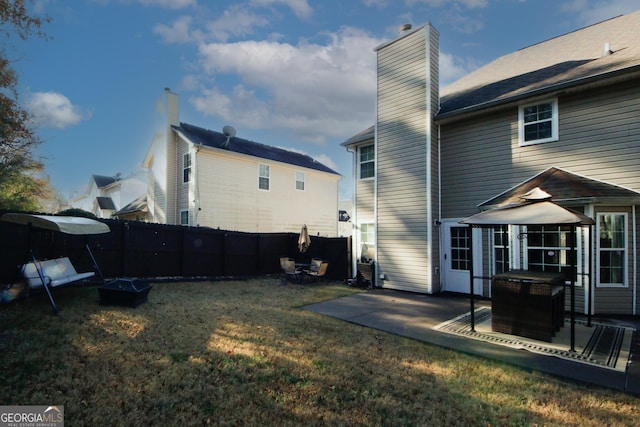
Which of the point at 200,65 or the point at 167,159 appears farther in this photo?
the point at 167,159

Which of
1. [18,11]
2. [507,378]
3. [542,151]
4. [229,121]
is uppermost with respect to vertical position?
[18,11]

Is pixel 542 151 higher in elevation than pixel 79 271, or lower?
higher

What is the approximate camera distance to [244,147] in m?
18.3

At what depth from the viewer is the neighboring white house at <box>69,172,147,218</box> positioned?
27.3 meters

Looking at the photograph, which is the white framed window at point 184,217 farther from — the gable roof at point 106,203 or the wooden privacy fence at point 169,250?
the gable roof at point 106,203

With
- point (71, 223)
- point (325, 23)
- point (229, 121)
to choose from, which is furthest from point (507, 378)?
point (229, 121)

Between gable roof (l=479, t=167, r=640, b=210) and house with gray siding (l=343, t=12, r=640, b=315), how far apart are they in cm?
3

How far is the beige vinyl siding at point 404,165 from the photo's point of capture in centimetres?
944

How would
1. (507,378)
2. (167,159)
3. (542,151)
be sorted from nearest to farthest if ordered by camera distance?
(507,378), (542,151), (167,159)

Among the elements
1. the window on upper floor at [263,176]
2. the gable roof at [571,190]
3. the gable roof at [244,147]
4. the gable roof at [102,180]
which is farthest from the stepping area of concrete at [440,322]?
the gable roof at [102,180]

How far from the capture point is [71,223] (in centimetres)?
639

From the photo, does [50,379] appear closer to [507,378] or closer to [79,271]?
[507,378]

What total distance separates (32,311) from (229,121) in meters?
15.7

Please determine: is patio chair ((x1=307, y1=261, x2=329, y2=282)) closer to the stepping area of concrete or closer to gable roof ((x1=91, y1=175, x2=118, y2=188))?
the stepping area of concrete
